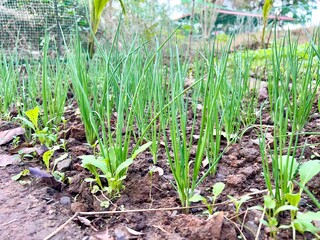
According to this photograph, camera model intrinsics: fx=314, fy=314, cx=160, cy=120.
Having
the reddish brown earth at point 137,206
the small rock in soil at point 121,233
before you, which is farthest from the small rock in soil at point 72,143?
the small rock in soil at point 121,233

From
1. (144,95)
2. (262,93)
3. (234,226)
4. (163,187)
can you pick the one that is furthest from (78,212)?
(262,93)

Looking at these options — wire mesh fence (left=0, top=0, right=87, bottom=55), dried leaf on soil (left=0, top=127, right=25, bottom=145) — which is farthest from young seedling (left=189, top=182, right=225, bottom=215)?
wire mesh fence (left=0, top=0, right=87, bottom=55)

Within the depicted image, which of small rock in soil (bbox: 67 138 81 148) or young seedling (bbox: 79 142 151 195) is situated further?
small rock in soil (bbox: 67 138 81 148)

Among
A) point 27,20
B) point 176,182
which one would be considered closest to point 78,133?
point 176,182

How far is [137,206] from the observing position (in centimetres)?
73

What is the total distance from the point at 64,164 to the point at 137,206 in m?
0.30

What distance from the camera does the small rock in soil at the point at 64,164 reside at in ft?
2.93

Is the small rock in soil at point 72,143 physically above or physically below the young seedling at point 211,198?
below

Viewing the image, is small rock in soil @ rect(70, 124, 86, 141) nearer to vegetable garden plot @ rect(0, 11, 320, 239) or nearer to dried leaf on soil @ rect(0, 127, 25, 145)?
vegetable garden plot @ rect(0, 11, 320, 239)

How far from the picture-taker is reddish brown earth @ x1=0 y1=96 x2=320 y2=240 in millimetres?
615

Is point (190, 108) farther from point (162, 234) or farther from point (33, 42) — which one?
A: point (33, 42)

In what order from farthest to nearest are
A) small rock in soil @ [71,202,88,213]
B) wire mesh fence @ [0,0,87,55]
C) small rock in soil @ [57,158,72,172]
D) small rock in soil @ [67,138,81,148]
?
1. wire mesh fence @ [0,0,87,55]
2. small rock in soil @ [67,138,81,148]
3. small rock in soil @ [57,158,72,172]
4. small rock in soil @ [71,202,88,213]

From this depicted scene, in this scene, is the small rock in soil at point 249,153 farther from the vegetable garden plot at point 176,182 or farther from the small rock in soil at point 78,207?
the small rock in soil at point 78,207

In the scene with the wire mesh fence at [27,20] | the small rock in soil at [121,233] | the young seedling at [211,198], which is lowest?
the small rock in soil at [121,233]
